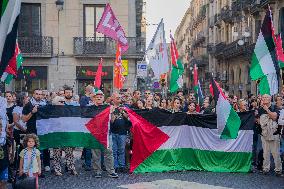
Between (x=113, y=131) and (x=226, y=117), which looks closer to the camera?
(x=113, y=131)

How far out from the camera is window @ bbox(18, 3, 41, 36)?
26938 millimetres

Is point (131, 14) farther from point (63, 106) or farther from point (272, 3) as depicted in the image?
point (63, 106)

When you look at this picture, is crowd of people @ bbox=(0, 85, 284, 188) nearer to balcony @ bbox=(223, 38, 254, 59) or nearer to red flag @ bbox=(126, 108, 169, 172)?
red flag @ bbox=(126, 108, 169, 172)

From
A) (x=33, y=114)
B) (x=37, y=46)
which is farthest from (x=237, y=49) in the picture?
(x=33, y=114)

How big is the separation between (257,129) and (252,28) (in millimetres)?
26609

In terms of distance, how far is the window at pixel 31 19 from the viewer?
26938mm

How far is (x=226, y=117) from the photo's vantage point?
1123cm

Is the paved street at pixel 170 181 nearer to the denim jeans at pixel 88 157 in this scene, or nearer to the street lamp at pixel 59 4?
the denim jeans at pixel 88 157

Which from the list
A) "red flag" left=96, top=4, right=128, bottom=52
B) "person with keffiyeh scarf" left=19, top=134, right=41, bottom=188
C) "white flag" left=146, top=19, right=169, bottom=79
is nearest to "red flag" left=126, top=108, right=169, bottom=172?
"person with keffiyeh scarf" left=19, top=134, right=41, bottom=188

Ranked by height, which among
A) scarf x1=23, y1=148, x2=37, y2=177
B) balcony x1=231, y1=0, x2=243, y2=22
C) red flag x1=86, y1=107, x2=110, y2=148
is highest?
balcony x1=231, y1=0, x2=243, y2=22

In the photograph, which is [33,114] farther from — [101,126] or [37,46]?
[37,46]

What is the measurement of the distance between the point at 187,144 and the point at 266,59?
2.59 m

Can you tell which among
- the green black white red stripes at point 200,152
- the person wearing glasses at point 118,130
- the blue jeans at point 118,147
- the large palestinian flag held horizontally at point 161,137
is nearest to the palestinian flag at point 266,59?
the large palestinian flag held horizontally at point 161,137

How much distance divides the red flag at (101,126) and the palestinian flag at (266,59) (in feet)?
11.2
